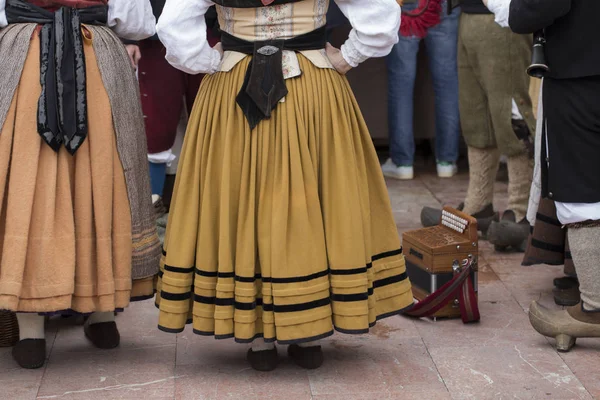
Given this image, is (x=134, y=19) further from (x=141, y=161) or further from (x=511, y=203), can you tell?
(x=511, y=203)

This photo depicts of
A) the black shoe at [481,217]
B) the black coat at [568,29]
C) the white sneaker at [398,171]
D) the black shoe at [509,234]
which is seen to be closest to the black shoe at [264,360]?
the black coat at [568,29]

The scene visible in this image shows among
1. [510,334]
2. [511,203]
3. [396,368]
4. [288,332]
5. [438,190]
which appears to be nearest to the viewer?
[288,332]

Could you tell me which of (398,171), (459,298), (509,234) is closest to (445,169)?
(398,171)

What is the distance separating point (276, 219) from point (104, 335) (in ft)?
3.22

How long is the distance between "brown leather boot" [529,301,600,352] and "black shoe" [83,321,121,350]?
63.8 inches

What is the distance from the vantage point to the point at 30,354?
3727mm

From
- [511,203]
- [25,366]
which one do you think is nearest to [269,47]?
[25,366]

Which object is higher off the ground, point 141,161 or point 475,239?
point 141,161

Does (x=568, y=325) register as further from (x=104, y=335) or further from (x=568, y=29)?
(x=104, y=335)

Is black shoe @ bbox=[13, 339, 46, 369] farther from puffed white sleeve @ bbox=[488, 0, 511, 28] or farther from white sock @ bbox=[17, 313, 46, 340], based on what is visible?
puffed white sleeve @ bbox=[488, 0, 511, 28]

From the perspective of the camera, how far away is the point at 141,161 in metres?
3.80

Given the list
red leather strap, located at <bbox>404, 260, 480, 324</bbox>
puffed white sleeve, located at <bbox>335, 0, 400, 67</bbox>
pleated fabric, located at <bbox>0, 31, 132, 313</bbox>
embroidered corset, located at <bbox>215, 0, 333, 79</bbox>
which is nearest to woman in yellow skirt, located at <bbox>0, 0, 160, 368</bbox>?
pleated fabric, located at <bbox>0, 31, 132, 313</bbox>

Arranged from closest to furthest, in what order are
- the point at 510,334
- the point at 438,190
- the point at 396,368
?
1. the point at 396,368
2. the point at 510,334
3. the point at 438,190

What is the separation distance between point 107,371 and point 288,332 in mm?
725
